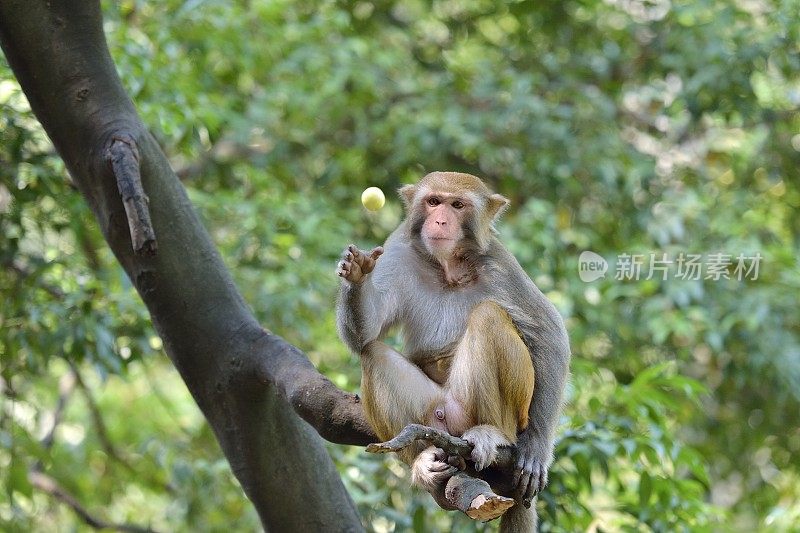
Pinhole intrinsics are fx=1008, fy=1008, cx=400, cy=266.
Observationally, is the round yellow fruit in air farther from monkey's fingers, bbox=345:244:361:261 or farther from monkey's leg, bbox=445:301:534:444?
monkey's leg, bbox=445:301:534:444

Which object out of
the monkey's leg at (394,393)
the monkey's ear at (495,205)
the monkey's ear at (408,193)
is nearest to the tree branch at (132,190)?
the monkey's leg at (394,393)

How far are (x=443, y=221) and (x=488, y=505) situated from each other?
1.35m

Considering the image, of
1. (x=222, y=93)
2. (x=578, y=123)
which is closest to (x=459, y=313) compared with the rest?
(x=578, y=123)

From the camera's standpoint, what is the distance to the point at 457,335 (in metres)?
3.80

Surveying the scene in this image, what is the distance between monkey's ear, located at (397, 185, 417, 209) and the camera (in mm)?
3869

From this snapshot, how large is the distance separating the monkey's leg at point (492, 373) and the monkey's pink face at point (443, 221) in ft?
1.01

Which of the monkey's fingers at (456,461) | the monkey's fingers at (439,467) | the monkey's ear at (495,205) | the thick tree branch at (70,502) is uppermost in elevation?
the monkey's ear at (495,205)

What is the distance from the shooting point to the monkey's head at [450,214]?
370cm

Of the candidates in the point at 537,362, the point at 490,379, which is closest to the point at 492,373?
the point at 490,379

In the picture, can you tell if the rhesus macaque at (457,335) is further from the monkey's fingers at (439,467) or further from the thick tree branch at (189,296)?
the thick tree branch at (189,296)

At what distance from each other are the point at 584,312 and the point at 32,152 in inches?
133

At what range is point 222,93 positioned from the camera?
748 centimetres

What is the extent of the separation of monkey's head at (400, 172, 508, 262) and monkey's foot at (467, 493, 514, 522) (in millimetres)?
1280

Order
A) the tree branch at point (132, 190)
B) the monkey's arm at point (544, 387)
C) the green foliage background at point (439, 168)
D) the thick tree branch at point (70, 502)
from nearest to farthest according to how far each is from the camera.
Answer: the tree branch at point (132, 190), the monkey's arm at point (544, 387), the green foliage background at point (439, 168), the thick tree branch at point (70, 502)
